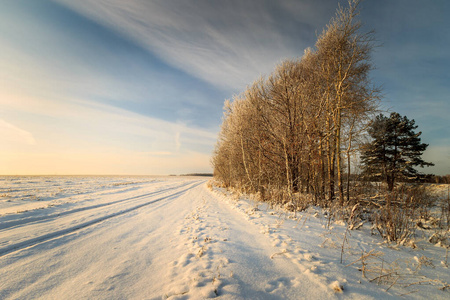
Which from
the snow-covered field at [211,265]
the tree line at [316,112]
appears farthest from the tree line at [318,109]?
the snow-covered field at [211,265]

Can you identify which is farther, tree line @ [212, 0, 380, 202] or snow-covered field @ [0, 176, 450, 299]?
tree line @ [212, 0, 380, 202]

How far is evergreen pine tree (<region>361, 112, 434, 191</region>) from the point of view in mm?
17547

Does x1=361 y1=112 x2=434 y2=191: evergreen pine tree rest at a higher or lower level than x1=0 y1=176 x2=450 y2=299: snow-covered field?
higher

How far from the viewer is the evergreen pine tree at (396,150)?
691 inches

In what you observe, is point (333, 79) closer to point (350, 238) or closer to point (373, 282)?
point (350, 238)

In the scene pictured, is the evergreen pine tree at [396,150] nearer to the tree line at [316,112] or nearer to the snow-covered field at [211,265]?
the tree line at [316,112]

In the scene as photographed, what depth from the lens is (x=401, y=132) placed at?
1809 centimetres

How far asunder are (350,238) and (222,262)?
3432mm

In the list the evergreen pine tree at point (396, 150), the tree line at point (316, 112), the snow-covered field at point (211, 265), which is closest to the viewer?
the snow-covered field at point (211, 265)

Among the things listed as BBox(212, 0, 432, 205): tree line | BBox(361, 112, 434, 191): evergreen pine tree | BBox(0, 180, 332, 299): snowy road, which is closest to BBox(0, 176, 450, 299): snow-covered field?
BBox(0, 180, 332, 299): snowy road

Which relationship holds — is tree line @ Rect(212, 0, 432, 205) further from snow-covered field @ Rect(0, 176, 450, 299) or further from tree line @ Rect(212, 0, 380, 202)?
snow-covered field @ Rect(0, 176, 450, 299)

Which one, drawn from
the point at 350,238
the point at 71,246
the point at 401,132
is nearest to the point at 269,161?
the point at 350,238

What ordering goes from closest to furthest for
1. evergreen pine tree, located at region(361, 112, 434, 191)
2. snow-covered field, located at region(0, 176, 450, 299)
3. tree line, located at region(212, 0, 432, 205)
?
snow-covered field, located at region(0, 176, 450, 299)
tree line, located at region(212, 0, 432, 205)
evergreen pine tree, located at region(361, 112, 434, 191)

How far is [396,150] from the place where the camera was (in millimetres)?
18203
